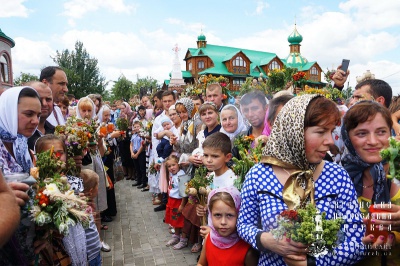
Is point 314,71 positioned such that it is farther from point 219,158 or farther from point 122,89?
point 219,158

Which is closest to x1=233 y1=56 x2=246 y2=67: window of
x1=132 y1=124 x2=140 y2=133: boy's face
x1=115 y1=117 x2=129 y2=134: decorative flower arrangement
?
x1=115 y1=117 x2=129 y2=134: decorative flower arrangement

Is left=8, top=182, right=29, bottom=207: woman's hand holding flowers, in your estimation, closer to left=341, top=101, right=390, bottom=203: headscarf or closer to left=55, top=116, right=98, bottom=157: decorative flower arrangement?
left=55, top=116, right=98, bottom=157: decorative flower arrangement

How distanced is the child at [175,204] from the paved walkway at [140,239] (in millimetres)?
255

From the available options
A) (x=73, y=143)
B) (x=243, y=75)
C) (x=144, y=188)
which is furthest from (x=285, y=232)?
(x=243, y=75)

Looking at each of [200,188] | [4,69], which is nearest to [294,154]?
[200,188]

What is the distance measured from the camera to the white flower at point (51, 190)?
87.7 inches

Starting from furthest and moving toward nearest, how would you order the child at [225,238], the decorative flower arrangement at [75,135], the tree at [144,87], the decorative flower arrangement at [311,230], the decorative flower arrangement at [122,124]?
the tree at [144,87]
the decorative flower arrangement at [122,124]
the decorative flower arrangement at [75,135]
the child at [225,238]
the decorative flower arrangement at [311,230]

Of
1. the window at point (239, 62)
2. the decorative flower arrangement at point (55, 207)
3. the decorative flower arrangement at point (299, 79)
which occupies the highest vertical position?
the window at point (239, 62)

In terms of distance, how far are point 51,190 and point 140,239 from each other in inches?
158

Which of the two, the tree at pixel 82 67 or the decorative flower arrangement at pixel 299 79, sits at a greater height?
the tree at pixel 82 67

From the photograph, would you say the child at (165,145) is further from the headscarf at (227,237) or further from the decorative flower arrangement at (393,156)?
the decorative flower arrangement at (393,156)

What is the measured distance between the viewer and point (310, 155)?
197cm

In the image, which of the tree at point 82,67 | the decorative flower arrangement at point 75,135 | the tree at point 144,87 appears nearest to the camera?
the decorative flower arrangement at point 75,135

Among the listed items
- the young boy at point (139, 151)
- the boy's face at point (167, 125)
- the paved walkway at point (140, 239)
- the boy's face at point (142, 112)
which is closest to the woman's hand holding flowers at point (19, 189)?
the paved walkway at point (140, 239)
